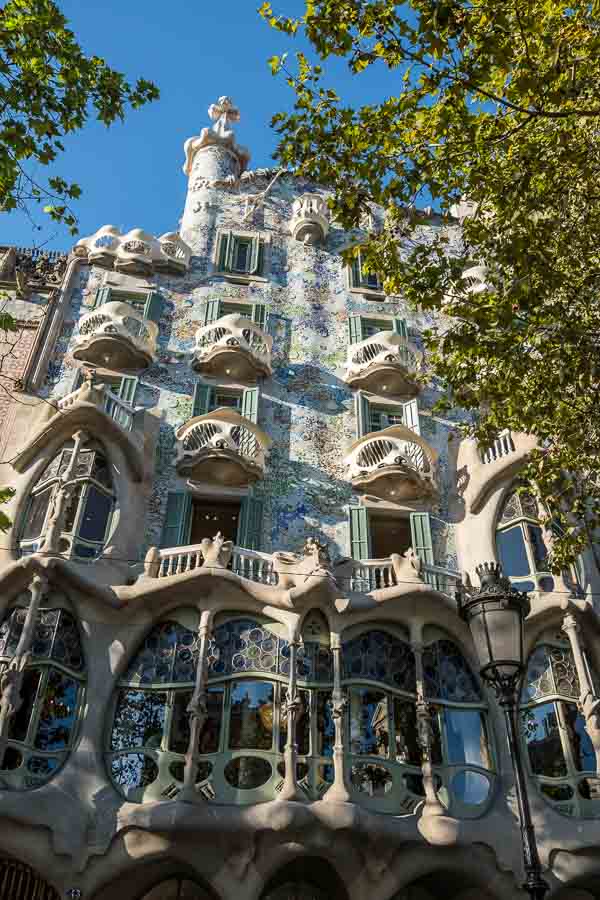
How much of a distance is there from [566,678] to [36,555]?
371 inches

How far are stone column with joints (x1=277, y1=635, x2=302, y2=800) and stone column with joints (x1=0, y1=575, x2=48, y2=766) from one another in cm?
409

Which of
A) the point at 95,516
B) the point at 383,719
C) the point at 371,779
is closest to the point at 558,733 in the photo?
the point at 383,719

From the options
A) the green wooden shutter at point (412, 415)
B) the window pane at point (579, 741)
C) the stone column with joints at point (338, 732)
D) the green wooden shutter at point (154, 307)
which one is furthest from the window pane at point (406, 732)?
the green wooden shutter at point (154, 307)

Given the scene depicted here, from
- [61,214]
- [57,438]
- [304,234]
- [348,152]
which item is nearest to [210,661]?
[57,438]

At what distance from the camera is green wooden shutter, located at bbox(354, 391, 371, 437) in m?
18.7

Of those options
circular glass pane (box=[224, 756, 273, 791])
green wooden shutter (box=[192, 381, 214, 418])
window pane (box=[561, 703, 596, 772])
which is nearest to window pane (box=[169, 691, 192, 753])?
circular glass pane (box=[224, 756, 273, 791])

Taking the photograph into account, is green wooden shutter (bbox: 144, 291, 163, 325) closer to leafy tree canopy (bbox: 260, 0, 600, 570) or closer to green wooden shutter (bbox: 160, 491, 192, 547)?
green wooden shutter (bbox: 160, 491, 192, 547)

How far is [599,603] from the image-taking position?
15570 mm

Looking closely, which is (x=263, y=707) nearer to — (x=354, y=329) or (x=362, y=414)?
(x=362, y=414)

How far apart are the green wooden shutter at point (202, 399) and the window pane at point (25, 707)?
707 centimetres

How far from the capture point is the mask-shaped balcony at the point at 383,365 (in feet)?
63.9

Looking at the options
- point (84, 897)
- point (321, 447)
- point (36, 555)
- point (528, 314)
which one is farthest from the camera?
point (321, 447)

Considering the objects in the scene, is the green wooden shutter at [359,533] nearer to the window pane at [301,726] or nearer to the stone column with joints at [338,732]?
the stone column with joints at [338,732]

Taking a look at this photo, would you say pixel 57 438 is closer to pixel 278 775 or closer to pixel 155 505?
pixel 155 505
